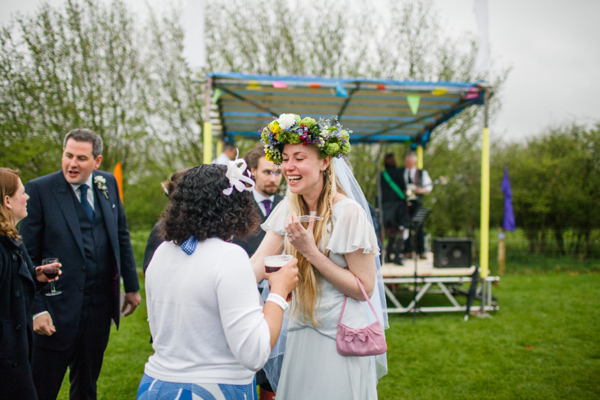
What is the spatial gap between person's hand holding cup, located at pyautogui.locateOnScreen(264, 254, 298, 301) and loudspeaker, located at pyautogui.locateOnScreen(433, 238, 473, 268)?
18.6 feet

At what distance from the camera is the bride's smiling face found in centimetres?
197

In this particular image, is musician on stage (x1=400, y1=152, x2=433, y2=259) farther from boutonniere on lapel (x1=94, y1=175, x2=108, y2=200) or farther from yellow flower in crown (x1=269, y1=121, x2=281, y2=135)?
yellow flower in crown (x1=269, y1=121, x2=281, y2=135)

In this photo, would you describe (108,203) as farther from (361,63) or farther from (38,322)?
(361,63)

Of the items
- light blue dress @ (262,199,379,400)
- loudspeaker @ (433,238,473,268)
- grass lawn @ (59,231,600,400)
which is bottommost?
grass lawn @ (59,231,600,400)

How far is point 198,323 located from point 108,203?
2020 millimetres

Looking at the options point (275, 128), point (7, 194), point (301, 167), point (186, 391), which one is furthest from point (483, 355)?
point (7, 194)

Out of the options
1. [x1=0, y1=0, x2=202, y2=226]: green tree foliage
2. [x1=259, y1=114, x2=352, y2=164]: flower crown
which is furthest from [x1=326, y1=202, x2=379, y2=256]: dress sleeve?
[x1=0, y1=0, x2=202, y2=226]: green tree foliage

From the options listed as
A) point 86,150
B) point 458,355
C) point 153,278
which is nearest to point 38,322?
point 86,150

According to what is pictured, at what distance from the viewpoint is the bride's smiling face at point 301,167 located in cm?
197

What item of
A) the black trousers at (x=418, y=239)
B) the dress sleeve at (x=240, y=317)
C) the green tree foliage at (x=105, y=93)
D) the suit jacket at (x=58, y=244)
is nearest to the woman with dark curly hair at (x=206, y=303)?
the dress sleeve at (x=240, y=317)

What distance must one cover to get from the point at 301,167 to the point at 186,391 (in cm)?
109

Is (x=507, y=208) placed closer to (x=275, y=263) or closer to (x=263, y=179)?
(x=263, y=179)

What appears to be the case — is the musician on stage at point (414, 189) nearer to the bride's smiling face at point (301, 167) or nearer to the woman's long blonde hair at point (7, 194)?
the bride's smiling face at point (301, 167)

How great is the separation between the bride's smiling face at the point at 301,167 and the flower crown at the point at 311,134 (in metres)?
0.03
